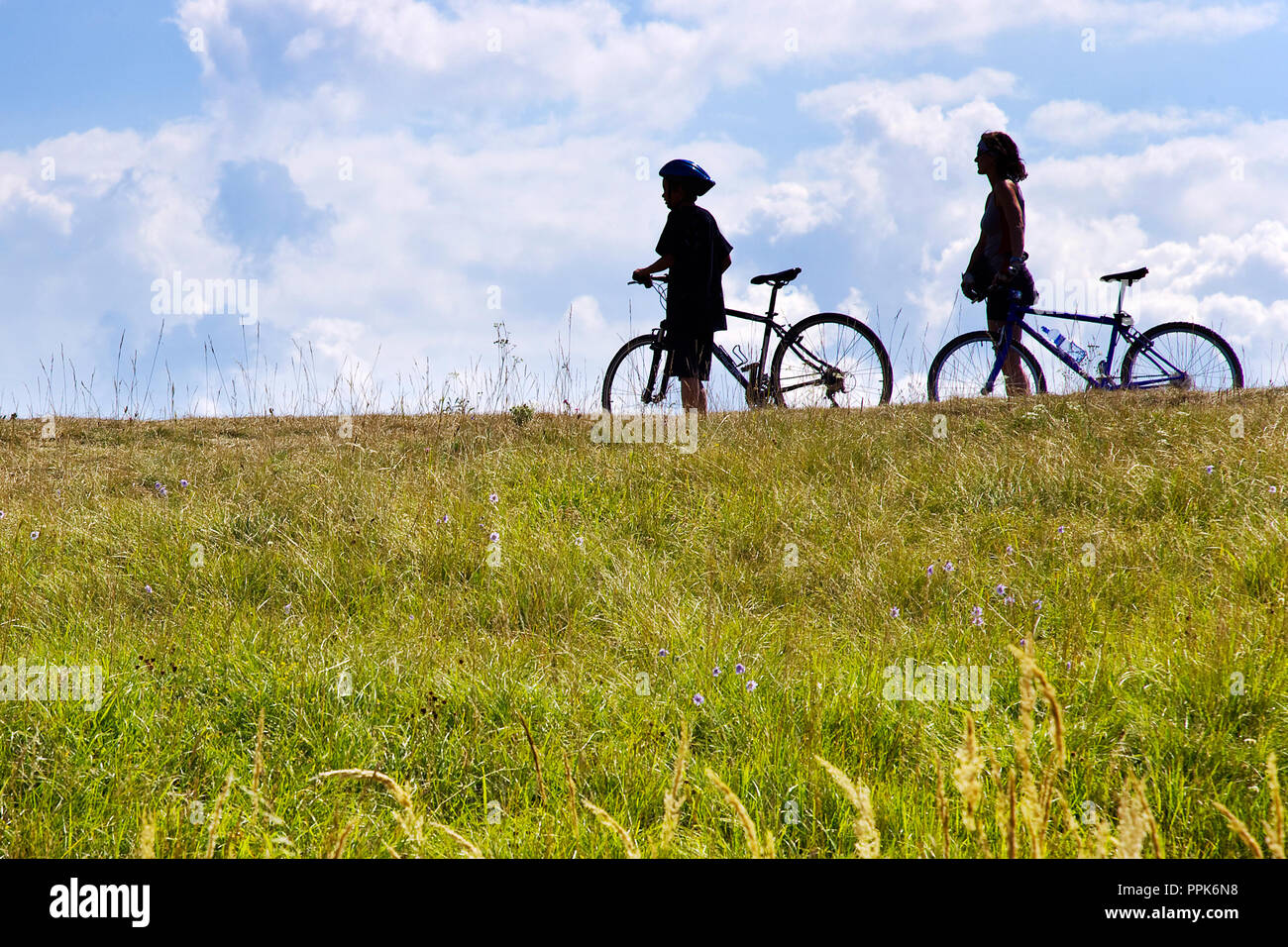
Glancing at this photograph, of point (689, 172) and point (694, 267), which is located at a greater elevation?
point (689, 172)

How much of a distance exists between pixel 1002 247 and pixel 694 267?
3.50 m

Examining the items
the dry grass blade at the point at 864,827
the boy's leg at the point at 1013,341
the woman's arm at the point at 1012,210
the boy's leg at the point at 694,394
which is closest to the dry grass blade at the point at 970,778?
the dry grass blade at the point at 864,827

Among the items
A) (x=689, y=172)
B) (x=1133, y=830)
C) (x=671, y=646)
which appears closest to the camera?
(x=1133, y=830)

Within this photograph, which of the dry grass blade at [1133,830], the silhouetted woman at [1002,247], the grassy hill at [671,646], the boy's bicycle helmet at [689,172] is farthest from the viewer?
the silhouetted woman at [1002,247]

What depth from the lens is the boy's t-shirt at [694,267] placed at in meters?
9.17

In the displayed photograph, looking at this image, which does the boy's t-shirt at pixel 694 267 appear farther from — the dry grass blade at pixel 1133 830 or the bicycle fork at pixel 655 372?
the dry grass blade at pixel 1133 830

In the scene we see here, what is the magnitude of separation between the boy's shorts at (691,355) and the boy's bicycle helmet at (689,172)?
154 cm

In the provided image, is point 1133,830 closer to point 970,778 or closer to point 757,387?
point 970,778

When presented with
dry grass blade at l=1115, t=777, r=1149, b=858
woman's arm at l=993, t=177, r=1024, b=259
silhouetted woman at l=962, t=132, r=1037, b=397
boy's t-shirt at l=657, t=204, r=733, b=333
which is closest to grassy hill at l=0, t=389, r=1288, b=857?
dry grass blade at l=1115, t=777, r=1149, b=858

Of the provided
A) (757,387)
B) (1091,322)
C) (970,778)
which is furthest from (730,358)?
(970,778)

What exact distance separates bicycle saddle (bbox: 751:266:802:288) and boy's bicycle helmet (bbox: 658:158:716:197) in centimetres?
123

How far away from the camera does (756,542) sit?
16.9 ft

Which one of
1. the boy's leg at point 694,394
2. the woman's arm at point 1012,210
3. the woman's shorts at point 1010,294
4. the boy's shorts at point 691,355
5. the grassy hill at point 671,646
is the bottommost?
the grassy hill at point 671,646

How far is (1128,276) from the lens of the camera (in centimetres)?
962
